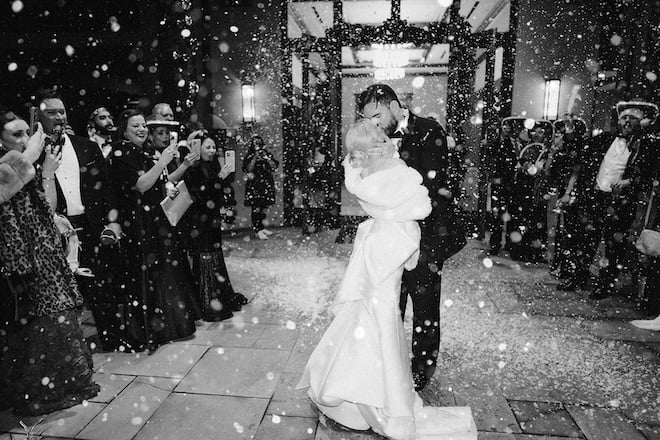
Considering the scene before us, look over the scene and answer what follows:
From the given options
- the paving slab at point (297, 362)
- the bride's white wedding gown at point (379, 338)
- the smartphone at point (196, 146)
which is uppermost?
the smartphone at point (196, 146)

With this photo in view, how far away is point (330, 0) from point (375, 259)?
781 cm

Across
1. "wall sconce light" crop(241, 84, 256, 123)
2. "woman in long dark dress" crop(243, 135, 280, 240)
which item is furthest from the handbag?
"wall sconce light" crop(241, 84, 256, 123)

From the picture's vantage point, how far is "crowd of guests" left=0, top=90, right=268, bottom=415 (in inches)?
112

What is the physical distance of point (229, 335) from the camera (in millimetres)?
4246

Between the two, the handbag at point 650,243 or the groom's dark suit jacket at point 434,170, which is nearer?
the groom's dark suit jacket at point 434,170

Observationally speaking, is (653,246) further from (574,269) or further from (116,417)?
(116,417)

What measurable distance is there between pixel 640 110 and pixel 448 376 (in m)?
4.47

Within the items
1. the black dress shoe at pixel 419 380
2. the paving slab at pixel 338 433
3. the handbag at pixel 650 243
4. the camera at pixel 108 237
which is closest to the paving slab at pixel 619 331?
the handbag at pixel 650 243

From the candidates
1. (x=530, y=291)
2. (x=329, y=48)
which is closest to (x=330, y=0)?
(x=329, y=48)

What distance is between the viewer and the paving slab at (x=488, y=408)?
2797 mm

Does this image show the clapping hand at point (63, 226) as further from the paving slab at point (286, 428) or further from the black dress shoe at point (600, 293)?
the black dress shoe at point (600, 293)

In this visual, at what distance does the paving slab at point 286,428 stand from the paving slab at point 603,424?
1.76 meters

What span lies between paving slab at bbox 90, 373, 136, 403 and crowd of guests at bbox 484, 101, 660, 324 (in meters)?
5.09

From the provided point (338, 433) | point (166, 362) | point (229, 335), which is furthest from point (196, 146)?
A: point (338, 433)
